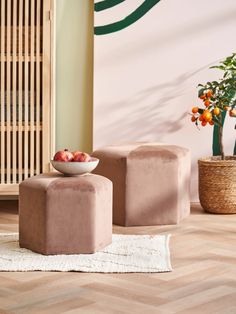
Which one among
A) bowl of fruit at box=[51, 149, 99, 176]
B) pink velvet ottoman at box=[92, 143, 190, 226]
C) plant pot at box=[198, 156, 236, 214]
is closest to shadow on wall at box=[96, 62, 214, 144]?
plant pot at box=[198, 156, 236, 214]

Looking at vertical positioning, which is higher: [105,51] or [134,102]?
[105,51]

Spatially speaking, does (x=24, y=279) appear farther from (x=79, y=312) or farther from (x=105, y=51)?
(x=105, y=51)

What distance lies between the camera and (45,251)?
385cm

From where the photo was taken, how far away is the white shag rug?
3604 millimetres

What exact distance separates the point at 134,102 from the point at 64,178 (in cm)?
158

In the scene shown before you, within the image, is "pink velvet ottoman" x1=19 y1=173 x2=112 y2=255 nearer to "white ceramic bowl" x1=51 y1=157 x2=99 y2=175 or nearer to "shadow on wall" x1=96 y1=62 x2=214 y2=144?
"white ceramic bowl" x1=51 y1=157 x2=99 y2=175

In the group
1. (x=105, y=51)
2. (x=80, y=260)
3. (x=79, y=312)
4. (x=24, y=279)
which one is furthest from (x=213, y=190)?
(x=79, y=312)

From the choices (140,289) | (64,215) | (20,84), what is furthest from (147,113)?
(140,289)

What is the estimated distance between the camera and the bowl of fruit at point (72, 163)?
3.99 m

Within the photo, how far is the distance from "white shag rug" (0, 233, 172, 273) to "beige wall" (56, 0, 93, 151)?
4.68ft

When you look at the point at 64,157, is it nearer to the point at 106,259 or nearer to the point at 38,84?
the point at 106,259

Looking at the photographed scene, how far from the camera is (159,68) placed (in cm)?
541

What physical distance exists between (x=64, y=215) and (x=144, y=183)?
940mm

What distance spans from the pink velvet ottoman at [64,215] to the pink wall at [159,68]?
5.10ft
